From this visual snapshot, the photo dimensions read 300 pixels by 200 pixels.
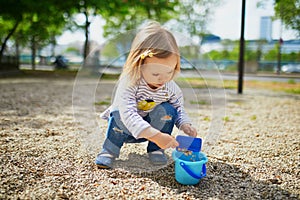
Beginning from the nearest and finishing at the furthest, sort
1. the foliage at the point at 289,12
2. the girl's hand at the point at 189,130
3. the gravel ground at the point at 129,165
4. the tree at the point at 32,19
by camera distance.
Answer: the gravel ground at the point at 129,165 < the girl's hand at the point at 189,130 < the foliage at the point at 289,12 < the tree at the point at 32,19

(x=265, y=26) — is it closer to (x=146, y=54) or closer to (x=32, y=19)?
(x=146, y=54)

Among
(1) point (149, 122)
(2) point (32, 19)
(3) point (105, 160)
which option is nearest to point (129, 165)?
(3) point (105, 160)

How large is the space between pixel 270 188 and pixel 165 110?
0.75m

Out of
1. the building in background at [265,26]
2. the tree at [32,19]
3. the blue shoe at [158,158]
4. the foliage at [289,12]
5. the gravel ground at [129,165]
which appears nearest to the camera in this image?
the gravel ground at [129,165]

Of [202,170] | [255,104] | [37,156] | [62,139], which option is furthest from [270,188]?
[255,104]

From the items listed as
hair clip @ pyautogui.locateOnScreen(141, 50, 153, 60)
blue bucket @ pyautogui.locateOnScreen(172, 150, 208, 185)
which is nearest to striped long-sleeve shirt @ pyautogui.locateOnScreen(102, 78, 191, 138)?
hair clip @ pyautogui.locateOnScreen(141, 50, 153, 60)

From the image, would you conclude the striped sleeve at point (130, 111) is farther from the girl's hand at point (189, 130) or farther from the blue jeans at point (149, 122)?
the girl's hand at point (189, 130)

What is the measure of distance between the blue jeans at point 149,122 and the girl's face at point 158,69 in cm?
20

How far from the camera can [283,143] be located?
2551mm

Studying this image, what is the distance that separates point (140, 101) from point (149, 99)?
59 mm

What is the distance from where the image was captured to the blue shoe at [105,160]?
1826 mm

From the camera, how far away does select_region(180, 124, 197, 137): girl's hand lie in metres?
1.81

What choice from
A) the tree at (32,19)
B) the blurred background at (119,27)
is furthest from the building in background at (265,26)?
the tree at (32,19)

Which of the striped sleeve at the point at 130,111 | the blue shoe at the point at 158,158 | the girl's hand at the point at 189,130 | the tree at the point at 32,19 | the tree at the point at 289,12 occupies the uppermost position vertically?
the tree at the point at 32,19
